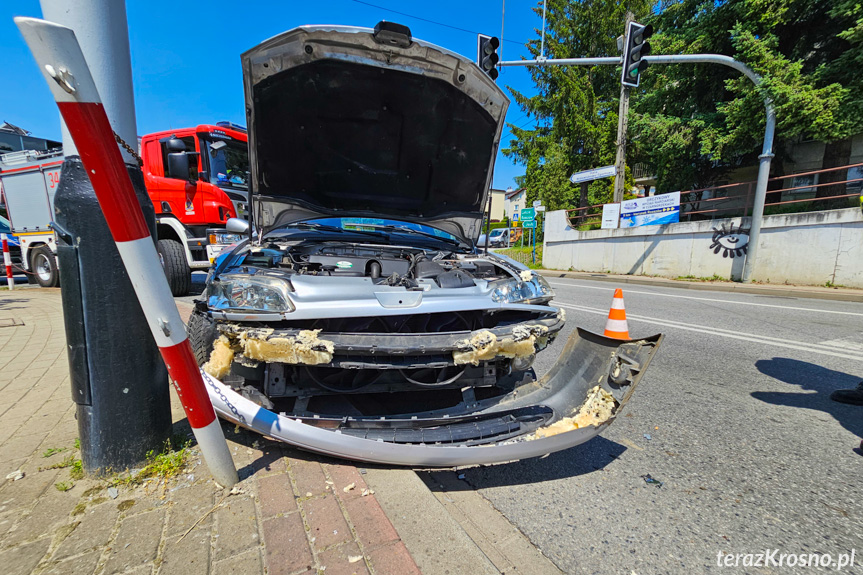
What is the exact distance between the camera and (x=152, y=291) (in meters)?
1.49

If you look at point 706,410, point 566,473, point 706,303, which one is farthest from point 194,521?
point 706,303

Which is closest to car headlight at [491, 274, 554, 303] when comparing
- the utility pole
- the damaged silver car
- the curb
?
the damaged silver car

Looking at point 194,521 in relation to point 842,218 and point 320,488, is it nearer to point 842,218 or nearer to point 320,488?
point 320,488

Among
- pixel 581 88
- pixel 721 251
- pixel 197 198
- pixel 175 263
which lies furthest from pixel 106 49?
pixel 581 88

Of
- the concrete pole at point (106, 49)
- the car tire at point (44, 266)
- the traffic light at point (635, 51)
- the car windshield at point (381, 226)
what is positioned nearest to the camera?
the concrete pole at point (106, 49)

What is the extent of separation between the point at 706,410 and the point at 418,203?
290cm

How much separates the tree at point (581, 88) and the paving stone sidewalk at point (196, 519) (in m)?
20.8

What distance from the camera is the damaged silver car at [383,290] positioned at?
184cm

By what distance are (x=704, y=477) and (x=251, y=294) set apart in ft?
8.53

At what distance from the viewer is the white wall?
30.6ft

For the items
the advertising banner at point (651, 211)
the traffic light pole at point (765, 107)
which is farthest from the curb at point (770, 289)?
the advertising banner at point (651, 211)

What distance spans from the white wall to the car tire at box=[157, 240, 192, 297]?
A: 13826 millimetres

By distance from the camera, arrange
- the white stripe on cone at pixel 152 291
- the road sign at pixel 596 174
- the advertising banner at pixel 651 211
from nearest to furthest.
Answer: the white stripe on cone at pixel 152 291 < the advertising banner at pixel 651 211 < the road sign at pixel 596 174

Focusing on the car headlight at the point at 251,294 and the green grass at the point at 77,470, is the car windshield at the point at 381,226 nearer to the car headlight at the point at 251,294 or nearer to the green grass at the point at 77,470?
the car headlight at the point at 251,294
